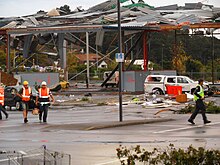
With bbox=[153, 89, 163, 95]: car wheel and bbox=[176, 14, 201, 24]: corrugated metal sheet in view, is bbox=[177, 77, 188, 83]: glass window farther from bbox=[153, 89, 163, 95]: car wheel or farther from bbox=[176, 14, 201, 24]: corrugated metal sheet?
bbox=[176, 14, 201, 24]: corrugated metal sheet

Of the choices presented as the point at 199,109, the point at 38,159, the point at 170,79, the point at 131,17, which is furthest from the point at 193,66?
the point at 38,159

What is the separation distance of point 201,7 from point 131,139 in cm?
6441

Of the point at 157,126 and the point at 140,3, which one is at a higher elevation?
the point at 140,3

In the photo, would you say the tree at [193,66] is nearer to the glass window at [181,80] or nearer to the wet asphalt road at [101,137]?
the glass window at [181,80]

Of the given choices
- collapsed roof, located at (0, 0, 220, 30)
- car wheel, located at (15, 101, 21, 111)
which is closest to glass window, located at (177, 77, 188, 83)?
car wheel, located at (15, 101, 21, 111)

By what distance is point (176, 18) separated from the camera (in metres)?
66.9

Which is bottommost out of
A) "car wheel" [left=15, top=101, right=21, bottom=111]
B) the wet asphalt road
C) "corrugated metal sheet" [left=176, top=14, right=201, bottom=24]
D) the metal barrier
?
"car wheel" [left=15, top=101, right=21, bottom=111]

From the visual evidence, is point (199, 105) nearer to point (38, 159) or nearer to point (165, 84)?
point (38, 159)

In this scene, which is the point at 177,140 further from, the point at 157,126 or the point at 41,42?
the point at 41,42

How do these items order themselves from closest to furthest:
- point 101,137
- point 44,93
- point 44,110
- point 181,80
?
point 101,137
point 44,110
point 44,93
point 181,80

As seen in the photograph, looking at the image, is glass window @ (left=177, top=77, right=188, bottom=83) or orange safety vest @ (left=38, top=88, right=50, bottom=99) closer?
orange safety vest @ (left=38, top=88, right=50, bottom=99)

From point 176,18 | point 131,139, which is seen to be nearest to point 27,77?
point 176,18

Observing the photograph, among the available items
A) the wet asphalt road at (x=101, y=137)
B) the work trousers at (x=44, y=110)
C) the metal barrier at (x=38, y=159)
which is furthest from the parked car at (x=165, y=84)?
the metal barrier at (x=38, y=159)

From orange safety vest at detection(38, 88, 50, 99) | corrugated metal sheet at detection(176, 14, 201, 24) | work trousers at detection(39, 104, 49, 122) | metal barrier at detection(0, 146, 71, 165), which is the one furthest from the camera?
corrugated metal sheet at detection(176, 14, 201, 24)
